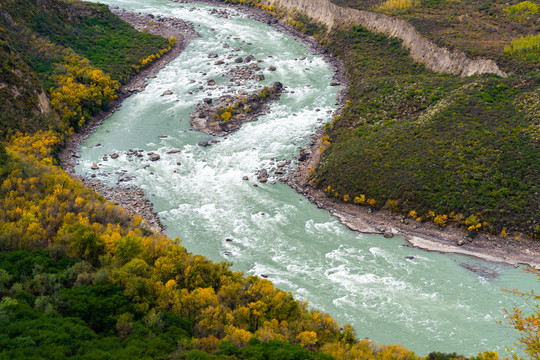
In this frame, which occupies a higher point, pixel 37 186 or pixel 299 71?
pixel 299 71

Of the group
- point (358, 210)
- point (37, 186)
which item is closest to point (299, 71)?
point (358, 210)

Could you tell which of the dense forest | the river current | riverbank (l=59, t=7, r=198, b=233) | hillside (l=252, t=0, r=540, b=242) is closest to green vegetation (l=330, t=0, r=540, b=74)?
hillside (l=252, t=0, r=540, b=242)

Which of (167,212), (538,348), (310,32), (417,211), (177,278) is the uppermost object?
(310,32)

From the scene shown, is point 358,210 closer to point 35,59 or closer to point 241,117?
point 241,117

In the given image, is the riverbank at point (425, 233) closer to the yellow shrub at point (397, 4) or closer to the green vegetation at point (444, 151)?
the green vegetation at point (444, 151)

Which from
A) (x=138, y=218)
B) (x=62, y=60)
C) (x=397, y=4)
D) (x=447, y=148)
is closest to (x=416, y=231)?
(x=447, y=148)

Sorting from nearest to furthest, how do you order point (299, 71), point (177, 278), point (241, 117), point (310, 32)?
point (177, 278) < point (241, 117) < point (299, 71) < point (310, 32)

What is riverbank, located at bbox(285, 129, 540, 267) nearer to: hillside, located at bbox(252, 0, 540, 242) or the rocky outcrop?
hillside, located at bbox(252, 0, 540, 242)
